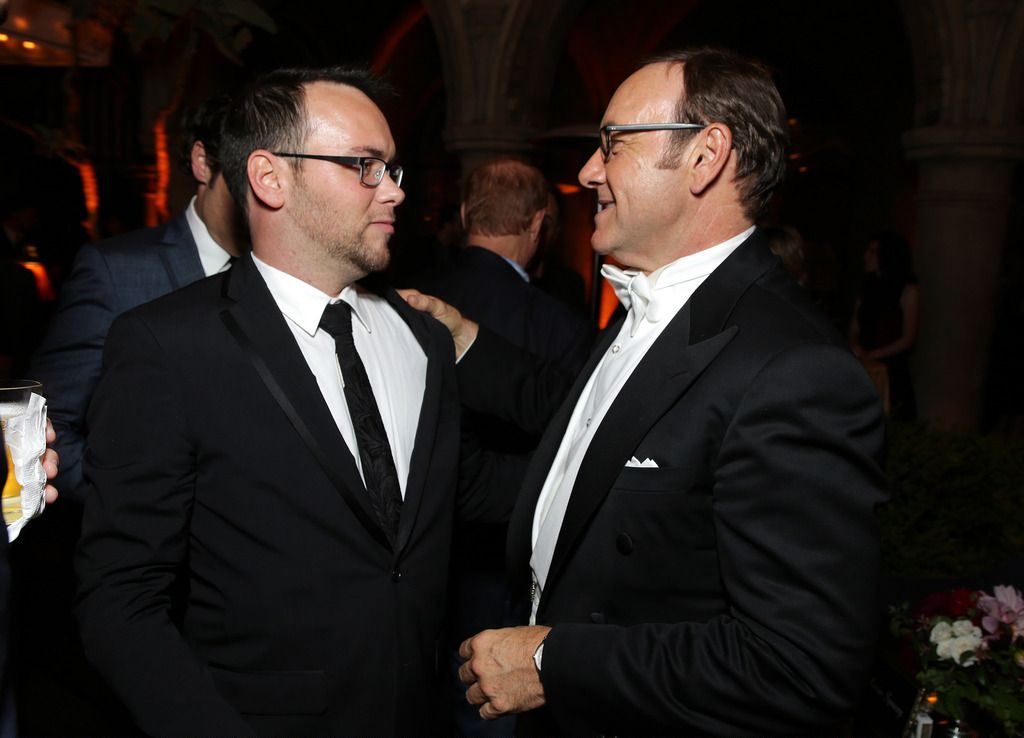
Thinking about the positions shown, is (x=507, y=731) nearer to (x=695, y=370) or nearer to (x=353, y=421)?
(x=353, y=421)

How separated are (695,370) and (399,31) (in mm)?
12055

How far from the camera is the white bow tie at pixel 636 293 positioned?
173 cm

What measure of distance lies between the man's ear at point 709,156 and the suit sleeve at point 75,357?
1.55m

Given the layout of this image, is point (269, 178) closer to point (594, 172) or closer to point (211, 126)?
point (594, 172)

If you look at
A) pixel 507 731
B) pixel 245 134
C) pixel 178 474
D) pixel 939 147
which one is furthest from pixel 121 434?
pixel 939 147

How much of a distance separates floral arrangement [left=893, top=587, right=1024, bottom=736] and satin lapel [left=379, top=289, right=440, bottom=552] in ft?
→ 4.60

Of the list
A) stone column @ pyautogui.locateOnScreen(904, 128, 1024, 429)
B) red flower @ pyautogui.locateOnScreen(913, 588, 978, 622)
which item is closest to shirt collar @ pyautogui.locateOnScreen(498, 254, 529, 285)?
red flower @ pyautogui.locateOnScreen(913, 588, 978, 622)

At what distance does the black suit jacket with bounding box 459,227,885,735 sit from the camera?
131cm

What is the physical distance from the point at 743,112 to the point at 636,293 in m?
0.39

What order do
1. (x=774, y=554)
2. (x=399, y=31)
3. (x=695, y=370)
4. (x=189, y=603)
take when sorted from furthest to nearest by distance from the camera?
1. (x=399, y=31)
2. (x=189, y=603)
3. (x=695, y=370)
4. (x=774, y=554)

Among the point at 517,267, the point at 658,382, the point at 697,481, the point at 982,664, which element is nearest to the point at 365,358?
the point at 658,382

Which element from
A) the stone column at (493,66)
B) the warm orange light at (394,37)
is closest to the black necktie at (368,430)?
the stone column at (493,66)

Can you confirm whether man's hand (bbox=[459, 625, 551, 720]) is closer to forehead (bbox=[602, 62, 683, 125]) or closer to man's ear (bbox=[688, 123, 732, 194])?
man's ear (bbox=[688, 123, 732, 194])

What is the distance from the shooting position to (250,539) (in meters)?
1.66
